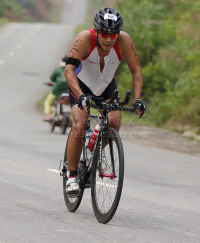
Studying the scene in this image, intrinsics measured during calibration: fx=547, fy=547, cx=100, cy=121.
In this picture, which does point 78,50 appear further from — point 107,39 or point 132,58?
point 132,58

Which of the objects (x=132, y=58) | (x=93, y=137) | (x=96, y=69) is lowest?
(x=93, y=137)

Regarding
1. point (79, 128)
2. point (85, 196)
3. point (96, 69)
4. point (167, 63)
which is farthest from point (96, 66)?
point (167, 63)

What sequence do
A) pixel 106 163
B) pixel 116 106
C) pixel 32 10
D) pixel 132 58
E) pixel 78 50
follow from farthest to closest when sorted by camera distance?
pixel 32 10 < pixel 132 58 < pixel 78 50 < pixel 106 163 < pixel 116 106

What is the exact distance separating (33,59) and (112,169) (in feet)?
116

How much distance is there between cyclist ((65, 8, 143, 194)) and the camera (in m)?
5.52

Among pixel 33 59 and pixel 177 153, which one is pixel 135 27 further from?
pixel 33 59

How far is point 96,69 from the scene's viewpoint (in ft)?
19.2

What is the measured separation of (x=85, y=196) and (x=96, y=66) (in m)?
1.87

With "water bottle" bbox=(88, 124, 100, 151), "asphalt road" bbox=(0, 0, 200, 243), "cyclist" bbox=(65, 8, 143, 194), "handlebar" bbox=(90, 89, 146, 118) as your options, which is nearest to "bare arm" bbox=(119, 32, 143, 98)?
"cyclist" bbox=(65, 8, 143, 194)

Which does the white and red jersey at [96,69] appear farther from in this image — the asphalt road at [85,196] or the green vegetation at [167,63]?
the green vegetation at [167,63]

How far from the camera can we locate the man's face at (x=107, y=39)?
18.2ft

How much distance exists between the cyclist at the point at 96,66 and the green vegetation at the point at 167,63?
10.6 metres

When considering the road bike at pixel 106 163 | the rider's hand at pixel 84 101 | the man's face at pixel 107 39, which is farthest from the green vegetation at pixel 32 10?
the rider's hand at pixel 84 101

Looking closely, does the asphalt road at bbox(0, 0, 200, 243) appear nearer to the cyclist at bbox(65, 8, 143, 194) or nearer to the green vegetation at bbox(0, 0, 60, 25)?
the cyclist at bbox(65, 8, 143, 194)
